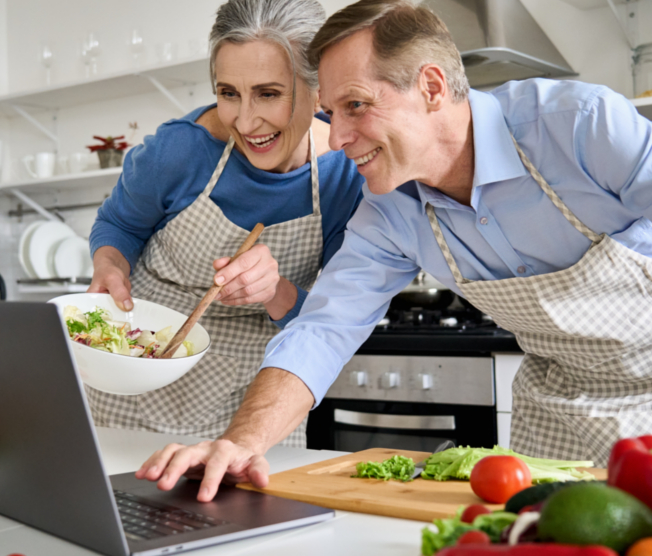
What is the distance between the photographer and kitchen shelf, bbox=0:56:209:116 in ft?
9.71

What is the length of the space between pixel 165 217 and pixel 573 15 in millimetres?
1764

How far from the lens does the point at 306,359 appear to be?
1115 millimetres

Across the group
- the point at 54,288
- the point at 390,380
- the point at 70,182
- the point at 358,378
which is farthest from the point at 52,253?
the point at 390,380

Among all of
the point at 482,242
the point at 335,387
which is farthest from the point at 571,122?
the point at 335,387

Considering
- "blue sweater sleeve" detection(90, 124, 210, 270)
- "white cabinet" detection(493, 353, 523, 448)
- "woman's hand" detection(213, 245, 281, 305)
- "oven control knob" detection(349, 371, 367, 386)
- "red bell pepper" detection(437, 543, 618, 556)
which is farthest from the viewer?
"oven control knob" detection(349, 371, 367, 386)

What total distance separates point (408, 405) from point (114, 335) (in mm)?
1186

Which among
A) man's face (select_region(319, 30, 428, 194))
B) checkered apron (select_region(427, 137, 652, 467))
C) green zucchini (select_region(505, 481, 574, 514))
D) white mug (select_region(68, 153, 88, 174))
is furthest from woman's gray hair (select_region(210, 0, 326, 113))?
white mug (select_region(68, 153, 88, 174))

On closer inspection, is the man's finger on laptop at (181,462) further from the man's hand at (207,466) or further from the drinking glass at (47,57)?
the drinking glass at (47,57)

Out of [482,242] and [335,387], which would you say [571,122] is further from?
[335,387]

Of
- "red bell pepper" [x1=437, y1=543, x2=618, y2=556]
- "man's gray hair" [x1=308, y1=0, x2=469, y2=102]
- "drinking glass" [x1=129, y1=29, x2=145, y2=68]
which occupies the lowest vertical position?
"red bell pepper" [x1=437, y1=543, x2=618, y2=556]

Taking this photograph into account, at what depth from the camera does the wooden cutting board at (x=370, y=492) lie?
73cm

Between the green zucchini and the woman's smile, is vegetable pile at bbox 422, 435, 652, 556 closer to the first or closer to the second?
the green zucchini

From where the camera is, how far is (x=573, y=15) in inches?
98.7

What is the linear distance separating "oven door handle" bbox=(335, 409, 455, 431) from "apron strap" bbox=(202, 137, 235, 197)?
1021 mm
